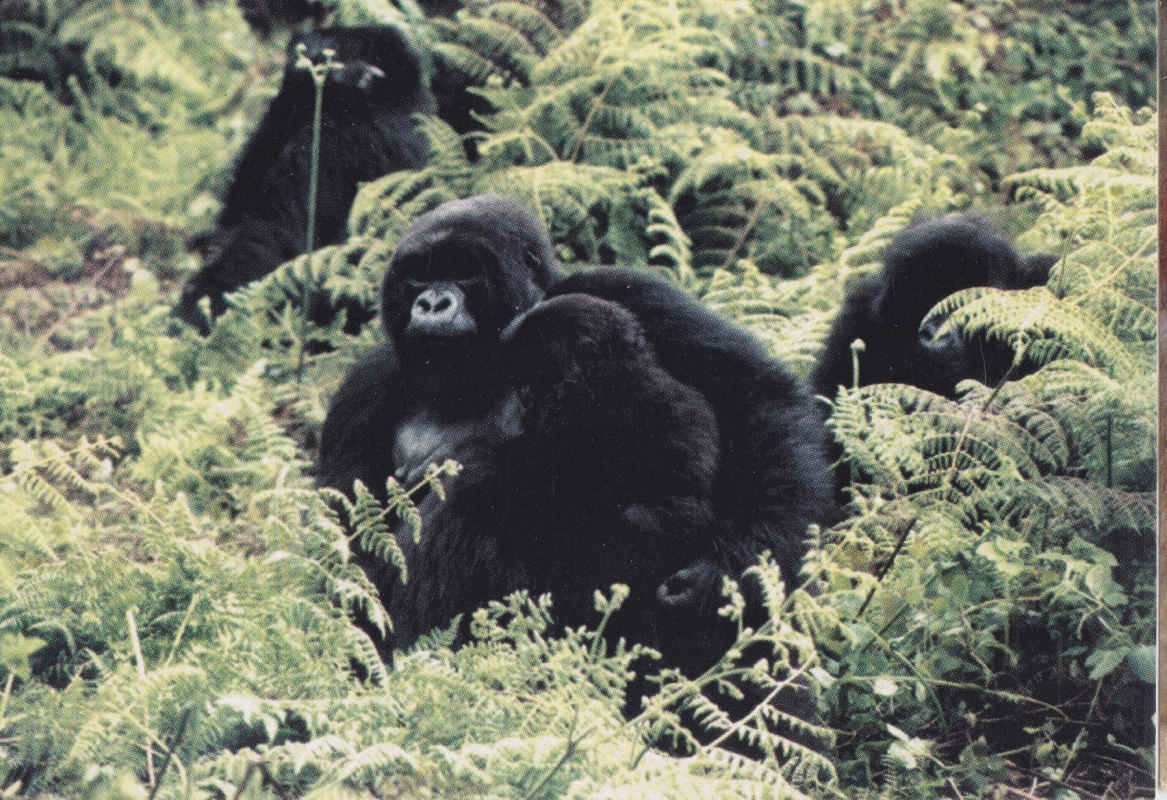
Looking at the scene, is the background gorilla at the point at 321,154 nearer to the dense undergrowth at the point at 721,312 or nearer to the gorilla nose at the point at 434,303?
the dense undergrowth at the point at 721,312

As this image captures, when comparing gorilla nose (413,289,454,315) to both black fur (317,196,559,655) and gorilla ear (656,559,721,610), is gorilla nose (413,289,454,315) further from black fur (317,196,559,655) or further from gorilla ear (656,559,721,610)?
gorilla ear (656,559,721,610)

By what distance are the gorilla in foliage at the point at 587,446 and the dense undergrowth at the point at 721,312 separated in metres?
0.16

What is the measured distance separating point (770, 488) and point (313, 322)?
2331 mm

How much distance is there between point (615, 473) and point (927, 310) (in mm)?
1369

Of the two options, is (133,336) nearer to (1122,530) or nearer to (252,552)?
(252,552)

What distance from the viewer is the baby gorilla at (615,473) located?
3500 mm

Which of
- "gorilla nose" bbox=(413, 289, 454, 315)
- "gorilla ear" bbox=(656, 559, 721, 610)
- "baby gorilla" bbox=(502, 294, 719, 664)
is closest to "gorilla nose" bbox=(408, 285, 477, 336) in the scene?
"gorilla nose" bbox=(413, 289, 454, 315)

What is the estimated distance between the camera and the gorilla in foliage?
3.51m

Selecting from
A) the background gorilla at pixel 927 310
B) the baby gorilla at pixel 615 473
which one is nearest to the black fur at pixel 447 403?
the baby gorilla at pixel 615 473

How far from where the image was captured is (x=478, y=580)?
3.58m

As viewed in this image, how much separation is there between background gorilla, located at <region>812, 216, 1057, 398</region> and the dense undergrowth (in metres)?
0.15

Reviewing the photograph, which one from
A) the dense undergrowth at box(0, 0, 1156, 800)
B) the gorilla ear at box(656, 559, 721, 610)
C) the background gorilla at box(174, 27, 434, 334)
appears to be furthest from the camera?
the background gorilla at box(174, 27, 434, 334)

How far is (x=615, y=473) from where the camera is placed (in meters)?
3.54

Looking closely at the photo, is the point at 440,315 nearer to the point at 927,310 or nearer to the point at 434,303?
the point at 434,303
